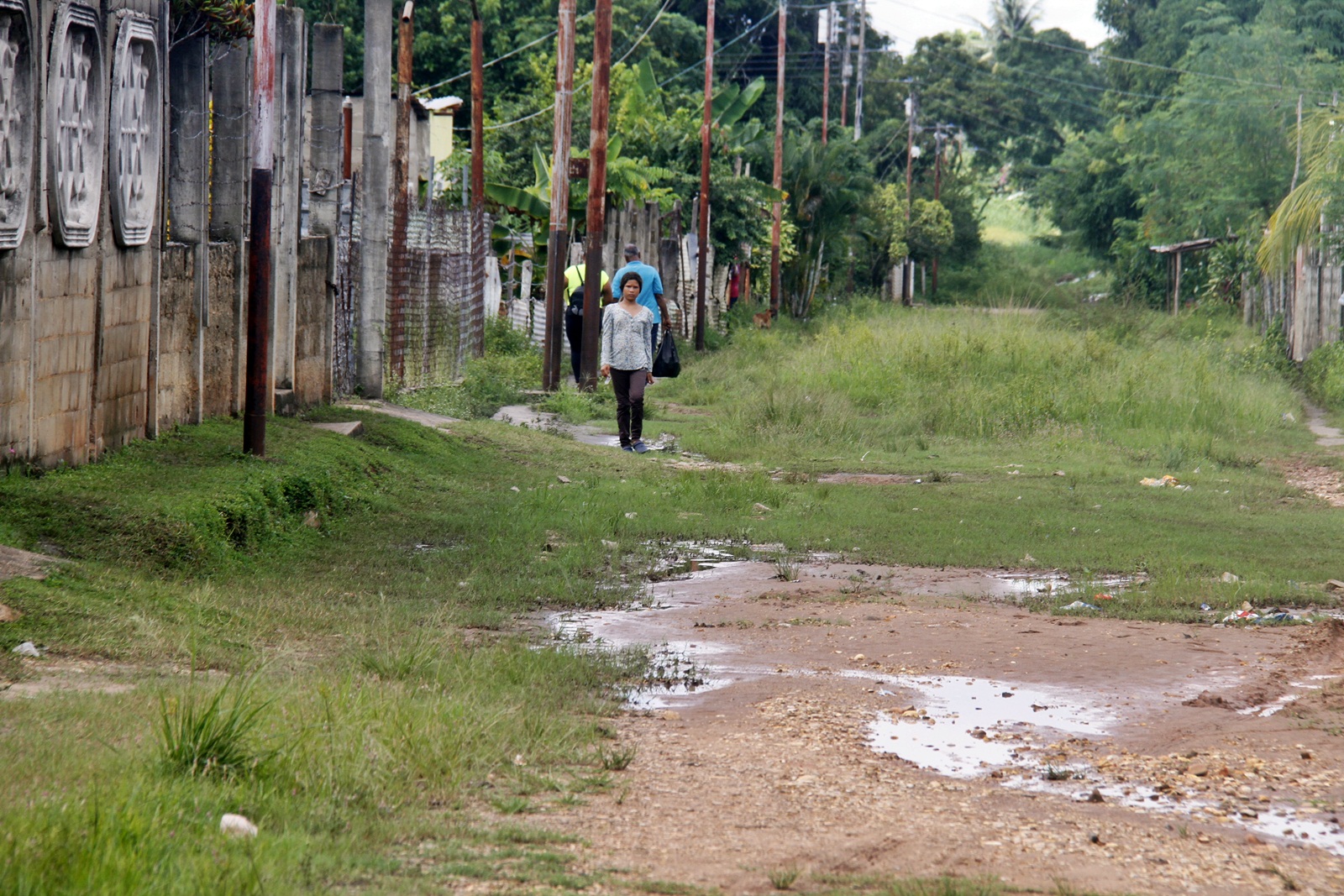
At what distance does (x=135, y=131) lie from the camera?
9.01 meters

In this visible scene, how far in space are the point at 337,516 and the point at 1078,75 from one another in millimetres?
62738

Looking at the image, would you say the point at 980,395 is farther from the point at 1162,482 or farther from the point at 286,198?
the point at 286,198

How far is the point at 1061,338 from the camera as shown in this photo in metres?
22.3

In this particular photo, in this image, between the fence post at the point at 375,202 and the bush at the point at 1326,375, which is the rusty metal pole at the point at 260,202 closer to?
the fence post at the point at 375,202

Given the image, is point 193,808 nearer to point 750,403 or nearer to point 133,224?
point 133,224

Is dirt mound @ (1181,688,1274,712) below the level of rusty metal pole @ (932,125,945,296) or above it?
below

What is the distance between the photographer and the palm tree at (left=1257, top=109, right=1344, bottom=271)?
21.3 meters

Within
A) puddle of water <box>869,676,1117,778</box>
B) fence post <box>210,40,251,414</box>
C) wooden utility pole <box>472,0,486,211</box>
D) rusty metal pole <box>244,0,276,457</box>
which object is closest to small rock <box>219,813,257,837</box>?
puddle of water <box>869,676,1117,778</box>

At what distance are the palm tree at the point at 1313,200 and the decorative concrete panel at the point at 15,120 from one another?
19.0 m

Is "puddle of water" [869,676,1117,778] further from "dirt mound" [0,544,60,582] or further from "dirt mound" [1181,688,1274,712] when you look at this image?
"dirt mound" [0,544,60,582]

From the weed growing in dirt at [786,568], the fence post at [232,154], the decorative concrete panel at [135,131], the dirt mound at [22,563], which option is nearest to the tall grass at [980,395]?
the weed growing in dirt at [786,568]

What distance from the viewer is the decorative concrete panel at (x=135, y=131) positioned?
8609 mm

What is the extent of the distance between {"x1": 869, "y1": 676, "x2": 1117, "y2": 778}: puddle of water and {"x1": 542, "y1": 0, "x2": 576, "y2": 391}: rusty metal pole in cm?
1285

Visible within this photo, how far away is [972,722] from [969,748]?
35 centimetres
